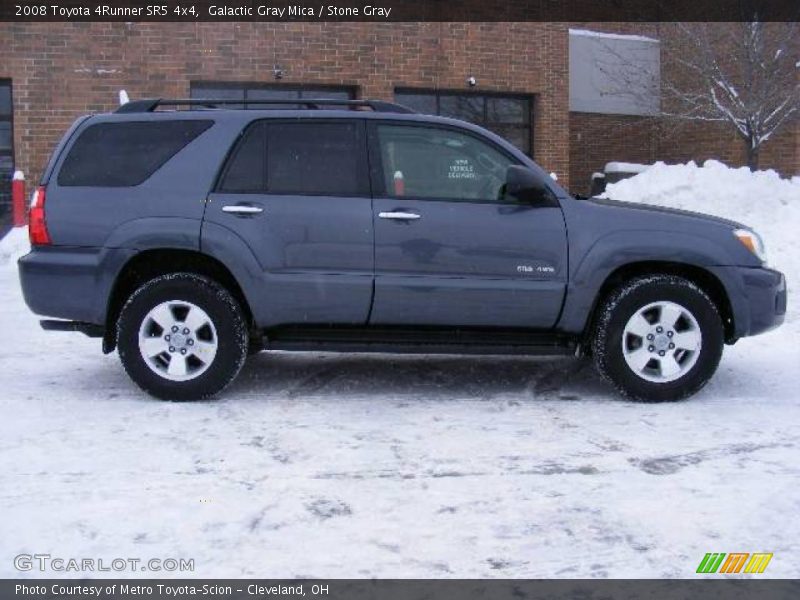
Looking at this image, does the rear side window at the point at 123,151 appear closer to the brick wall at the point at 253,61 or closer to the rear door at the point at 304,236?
the rear door at the point at 304,236

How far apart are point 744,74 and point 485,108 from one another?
4840mm

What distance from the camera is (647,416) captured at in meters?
5.28

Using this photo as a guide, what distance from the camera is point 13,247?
40.1 ft

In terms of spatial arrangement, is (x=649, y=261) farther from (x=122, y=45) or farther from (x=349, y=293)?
(x=122, y=45)

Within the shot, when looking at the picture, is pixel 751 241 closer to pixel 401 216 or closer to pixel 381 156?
pixel 401 216

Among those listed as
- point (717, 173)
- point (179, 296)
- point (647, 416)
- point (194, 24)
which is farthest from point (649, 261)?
point (194, 24)

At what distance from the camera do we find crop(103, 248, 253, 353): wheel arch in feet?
18.3

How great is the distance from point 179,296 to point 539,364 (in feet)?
9.18

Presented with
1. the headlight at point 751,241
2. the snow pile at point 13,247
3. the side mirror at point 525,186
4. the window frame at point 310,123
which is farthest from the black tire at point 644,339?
the snow pile at point 13,247

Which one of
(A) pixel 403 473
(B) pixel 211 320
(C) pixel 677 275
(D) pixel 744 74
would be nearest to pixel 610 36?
(D) pixel 744 74

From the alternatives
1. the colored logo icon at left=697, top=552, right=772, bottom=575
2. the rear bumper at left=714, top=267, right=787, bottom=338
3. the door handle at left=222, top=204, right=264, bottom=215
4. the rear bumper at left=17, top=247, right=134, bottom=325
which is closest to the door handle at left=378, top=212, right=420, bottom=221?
the door handle at left=222, top=204, right=264, bottom=215
